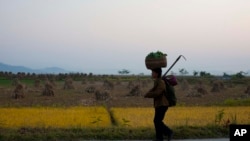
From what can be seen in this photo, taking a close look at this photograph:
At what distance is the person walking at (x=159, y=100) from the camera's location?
8438 millimetres

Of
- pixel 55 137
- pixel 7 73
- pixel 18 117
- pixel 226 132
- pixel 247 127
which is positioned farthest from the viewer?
pixel 7 73

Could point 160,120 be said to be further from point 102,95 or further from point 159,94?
point 102,95

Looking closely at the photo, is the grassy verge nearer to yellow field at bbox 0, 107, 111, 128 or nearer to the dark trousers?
the dark trousers

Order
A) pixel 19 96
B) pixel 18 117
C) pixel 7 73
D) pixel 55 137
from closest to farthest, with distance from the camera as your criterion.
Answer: pixel 55 137, pixel 18 117, pixel 19 96, pixel 7 73

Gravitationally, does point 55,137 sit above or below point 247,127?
below

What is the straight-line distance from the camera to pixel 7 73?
235 feet

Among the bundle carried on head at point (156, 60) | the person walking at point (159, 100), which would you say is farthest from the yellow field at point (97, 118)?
the bundle carried on head at point (156, 60)

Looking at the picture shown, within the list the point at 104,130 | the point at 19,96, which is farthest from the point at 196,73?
the point at 104,130

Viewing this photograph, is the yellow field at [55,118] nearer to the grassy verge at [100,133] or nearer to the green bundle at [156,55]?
the grassy verge at [100,133]

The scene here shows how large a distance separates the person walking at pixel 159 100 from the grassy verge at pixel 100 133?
29.3 inches

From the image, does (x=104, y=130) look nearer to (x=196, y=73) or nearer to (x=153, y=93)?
(x=153, y=93)

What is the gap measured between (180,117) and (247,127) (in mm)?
8391

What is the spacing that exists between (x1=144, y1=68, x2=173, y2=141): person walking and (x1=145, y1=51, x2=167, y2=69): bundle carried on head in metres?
0.12

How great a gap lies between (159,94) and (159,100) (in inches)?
6.5
